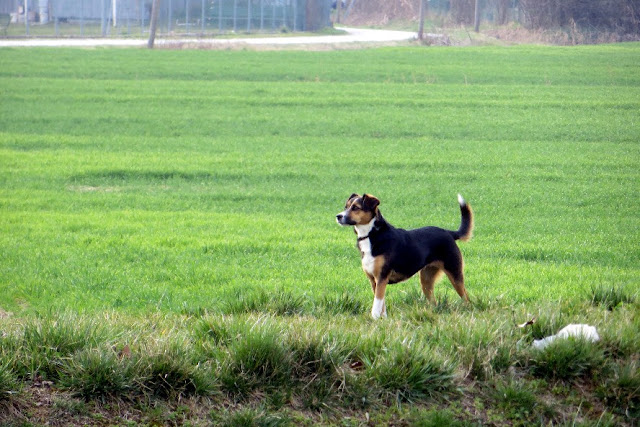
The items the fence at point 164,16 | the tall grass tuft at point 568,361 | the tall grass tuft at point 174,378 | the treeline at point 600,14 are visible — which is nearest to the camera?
the tall grass tuft at point 174,378

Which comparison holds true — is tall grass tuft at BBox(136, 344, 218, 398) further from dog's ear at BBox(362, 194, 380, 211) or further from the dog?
dog's ear at BBox(362, 194, 380, 211)

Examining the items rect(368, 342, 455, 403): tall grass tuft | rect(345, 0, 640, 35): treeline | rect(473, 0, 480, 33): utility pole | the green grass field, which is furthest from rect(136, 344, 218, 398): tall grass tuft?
rect(473, 0, 480, 33): utility pole

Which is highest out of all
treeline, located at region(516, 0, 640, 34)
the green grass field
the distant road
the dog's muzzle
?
treeline, located at region(516, 0, 640, 34)

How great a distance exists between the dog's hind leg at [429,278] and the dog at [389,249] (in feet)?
0.27

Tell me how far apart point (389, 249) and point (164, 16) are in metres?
49.5

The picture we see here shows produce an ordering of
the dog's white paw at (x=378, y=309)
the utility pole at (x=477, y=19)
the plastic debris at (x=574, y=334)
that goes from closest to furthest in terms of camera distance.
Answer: the plastic debris at (x=574, y=334) → the dog's white paw at (x=378, y=309) → the utility pole at (x=477, y=19)

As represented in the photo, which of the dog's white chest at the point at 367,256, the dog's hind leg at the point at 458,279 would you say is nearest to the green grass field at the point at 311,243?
the dog's hind leg at the point at 458,279

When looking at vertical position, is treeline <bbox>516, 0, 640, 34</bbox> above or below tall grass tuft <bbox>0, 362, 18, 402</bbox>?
above

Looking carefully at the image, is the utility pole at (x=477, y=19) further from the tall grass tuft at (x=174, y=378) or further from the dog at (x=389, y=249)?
the tall grass tuft at (x=174, y=378)

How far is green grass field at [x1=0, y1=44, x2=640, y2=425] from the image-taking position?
5438mm

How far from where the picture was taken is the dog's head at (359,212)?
7.03 metres

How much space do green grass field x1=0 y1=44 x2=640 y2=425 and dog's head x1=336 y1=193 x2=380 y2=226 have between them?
0.81 m

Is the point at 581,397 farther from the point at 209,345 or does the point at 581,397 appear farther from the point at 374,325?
the point at 209,345

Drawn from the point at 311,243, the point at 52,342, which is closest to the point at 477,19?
the point at 311,243
